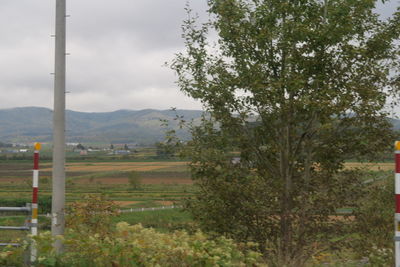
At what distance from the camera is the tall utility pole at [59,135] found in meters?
8.88

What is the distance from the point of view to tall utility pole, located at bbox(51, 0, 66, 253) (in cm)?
888

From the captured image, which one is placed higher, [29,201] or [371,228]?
[371,228]

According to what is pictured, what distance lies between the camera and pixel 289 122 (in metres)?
9.97

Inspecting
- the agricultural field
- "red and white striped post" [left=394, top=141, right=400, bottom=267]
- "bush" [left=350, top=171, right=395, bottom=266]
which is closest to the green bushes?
"red and white striped post" [left=394, top=141, right=400, bottom=267]

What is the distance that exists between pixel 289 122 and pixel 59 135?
425cm

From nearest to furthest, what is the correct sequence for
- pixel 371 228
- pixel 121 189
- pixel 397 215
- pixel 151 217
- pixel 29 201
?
pixel 397 215 < pixel 371 228 < pixel 151 217 < pixel 29 201 < pixel 121 189

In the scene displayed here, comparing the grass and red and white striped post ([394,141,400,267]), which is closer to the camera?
red and white striped post ([394,141,400,267])

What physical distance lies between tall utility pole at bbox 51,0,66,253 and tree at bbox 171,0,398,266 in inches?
95.2

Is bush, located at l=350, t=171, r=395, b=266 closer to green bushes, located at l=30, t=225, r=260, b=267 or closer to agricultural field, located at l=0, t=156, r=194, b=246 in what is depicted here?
green bushes, located at l=30, t=225, r=260, b=267

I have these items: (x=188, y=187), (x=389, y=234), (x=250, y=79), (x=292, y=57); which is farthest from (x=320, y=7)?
(x=389, y=234)

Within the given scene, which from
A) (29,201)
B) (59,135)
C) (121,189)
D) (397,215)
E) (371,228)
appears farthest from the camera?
(121,189)

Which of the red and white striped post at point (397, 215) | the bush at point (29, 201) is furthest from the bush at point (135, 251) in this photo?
the bush at point (29, 201)

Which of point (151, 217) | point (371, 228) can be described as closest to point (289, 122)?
point (371, 228)

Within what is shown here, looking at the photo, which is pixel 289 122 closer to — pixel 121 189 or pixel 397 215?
pixel 397 215
